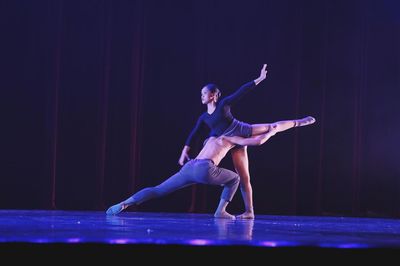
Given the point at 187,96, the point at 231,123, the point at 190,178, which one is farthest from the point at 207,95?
the point at 187,96

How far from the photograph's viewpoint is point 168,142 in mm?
7598

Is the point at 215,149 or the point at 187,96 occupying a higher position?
the point at 187,96

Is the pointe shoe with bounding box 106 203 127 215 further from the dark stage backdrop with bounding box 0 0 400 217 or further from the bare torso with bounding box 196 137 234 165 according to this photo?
the dark stage backdrop with bounding box 0 0 400 217

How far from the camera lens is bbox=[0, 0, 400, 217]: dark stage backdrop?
24.0 ft

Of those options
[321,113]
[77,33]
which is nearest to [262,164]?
[321,113]

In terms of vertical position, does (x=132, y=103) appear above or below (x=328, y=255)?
above

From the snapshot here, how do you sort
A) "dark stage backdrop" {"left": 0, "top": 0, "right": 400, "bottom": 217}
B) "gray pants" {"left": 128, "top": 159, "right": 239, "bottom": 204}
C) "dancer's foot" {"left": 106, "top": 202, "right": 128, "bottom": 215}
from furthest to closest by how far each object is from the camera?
1. "dark stage backdrop" {"left": 0, "top": 0, "right": 400, "bottom": 217}
2. "dancer's foot" {"left": 106, "top": 202, "right": 128, "bottom": 215}
3. "gray pants" {"left": 128, "top": 159, "right": 239, "bottom": 204}

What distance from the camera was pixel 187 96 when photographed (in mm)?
7652

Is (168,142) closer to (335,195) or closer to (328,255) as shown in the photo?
(335,195)

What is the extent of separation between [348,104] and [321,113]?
0.39 metres

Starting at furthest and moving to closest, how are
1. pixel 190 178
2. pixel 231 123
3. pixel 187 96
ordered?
pixel 187 96 < pixel 231 123 < pixel 190 178

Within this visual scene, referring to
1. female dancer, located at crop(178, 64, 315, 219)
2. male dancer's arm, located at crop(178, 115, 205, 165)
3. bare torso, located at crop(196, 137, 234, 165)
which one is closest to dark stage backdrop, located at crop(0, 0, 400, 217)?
male dancer's arm, located at crop(178, 115, 205, 165)

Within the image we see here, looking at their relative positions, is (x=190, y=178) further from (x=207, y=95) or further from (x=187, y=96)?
(x=187, y=96)

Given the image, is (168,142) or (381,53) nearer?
(168,142)
